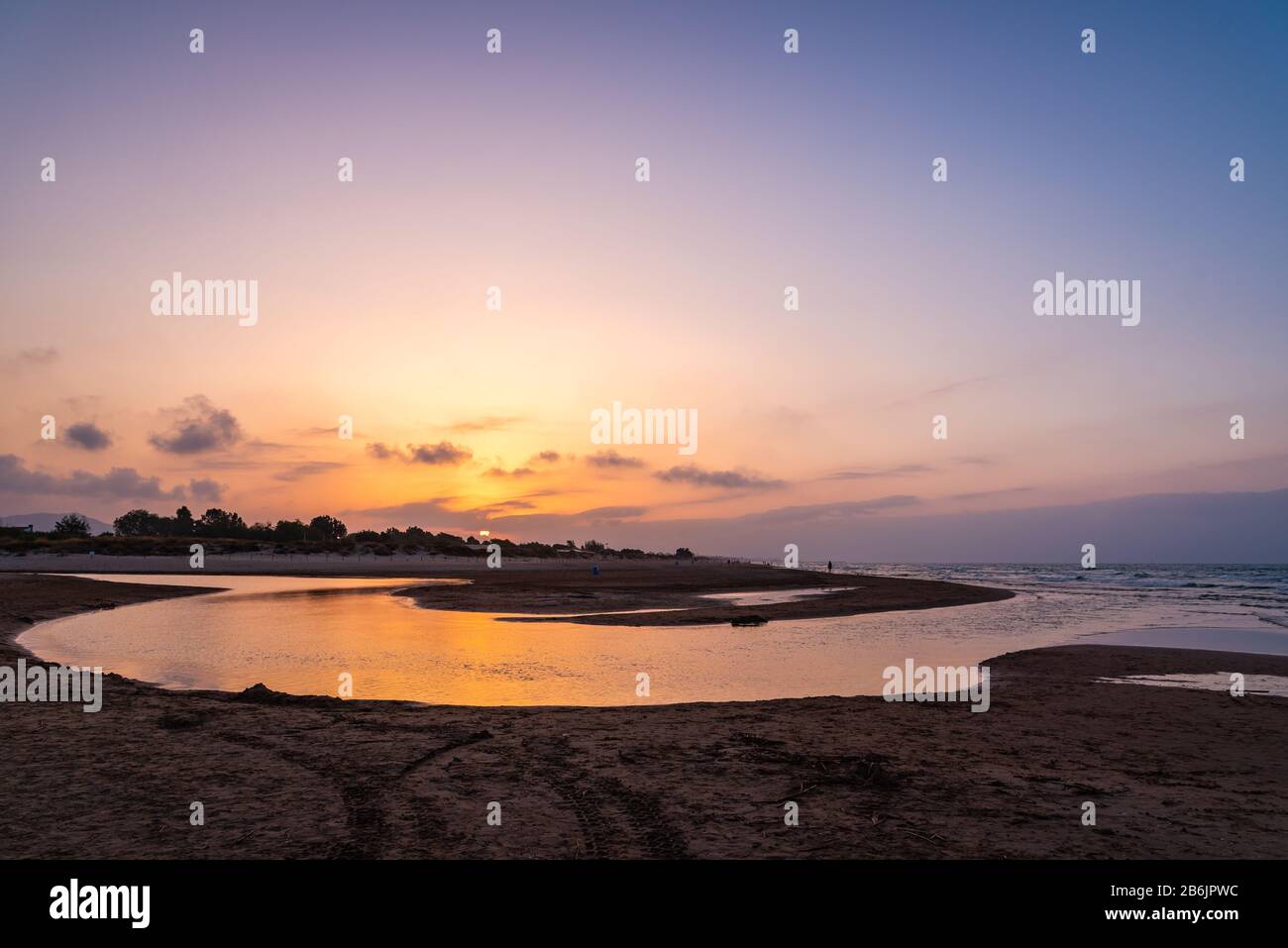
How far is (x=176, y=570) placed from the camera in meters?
73.4

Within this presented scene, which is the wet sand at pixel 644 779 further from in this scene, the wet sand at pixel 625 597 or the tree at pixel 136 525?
the tree at pixel 136 525

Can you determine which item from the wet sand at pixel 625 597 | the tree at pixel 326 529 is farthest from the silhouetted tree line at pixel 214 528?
the wet sand at pixel 625 597

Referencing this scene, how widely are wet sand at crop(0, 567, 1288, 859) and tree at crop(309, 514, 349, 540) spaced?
128169mm

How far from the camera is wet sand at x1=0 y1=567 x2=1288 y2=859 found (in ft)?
22.1

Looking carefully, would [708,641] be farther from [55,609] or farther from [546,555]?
[546,555]

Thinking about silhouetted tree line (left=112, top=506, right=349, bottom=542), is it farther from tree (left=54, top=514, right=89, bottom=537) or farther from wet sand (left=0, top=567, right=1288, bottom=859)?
wet sand (left=0, top=567, right=1288, bottom=859)

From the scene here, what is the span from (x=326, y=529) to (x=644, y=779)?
467 feet

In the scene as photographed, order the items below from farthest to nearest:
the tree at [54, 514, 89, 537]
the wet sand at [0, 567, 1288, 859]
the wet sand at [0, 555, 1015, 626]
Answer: the tree at [54, 514, 89, 537]
the wet sand at [0, 555, 1015, 626]
the wet sand at [0, 567, 1288, 859]

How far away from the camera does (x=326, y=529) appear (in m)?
138

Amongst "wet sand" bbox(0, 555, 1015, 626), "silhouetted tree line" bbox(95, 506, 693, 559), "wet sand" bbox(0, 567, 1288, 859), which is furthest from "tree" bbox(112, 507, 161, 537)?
"wet sand" bbox(0, 567, 1288, 859)

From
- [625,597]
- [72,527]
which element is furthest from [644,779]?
[72,527]

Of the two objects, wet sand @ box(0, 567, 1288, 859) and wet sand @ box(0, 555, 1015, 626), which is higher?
wet sand @ box(0, 567, 1288, 859)
